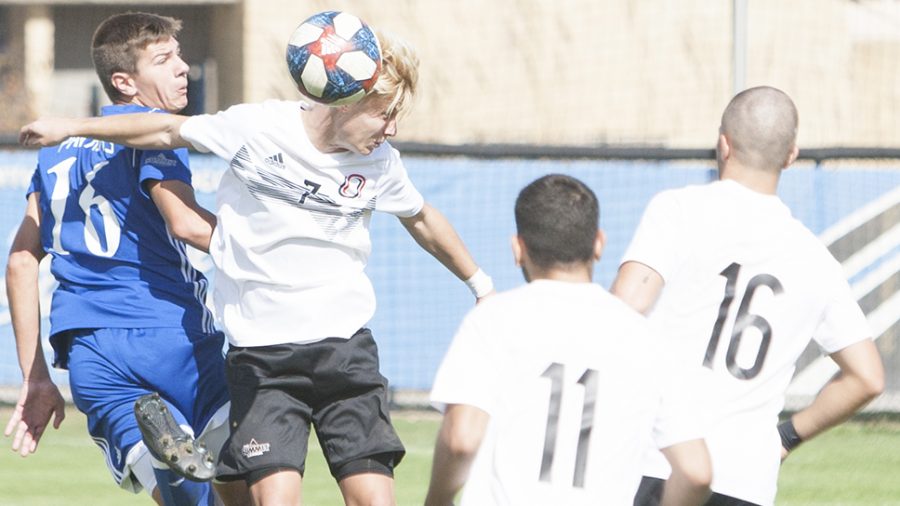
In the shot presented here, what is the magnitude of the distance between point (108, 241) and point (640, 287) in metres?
1.90

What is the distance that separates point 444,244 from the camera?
5.26 m

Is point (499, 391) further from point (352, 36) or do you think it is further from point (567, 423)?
point (352, 36)

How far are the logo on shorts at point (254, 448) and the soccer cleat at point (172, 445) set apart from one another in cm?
11

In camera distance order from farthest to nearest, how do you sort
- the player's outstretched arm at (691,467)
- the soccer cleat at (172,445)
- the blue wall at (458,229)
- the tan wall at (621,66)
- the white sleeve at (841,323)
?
the tan wall at (621,66) < the blue wall at (458,229) < the soccer cleat at (172,445) < the white sleeve at (841,323) < the player's outstretched arm at (691,467)

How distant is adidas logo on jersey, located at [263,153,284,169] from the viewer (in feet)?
15.6

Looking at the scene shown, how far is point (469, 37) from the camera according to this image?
18.2 m

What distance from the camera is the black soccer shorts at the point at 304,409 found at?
4770mm

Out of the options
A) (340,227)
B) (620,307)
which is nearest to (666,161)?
(340,227)

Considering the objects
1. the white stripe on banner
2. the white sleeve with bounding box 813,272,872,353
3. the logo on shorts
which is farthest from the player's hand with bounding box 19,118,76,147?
the white stripe on banner

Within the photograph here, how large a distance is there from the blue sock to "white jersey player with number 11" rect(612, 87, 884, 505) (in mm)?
1597

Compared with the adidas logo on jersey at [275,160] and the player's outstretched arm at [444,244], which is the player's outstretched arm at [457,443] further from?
the player's outstretched arm at [444,244]

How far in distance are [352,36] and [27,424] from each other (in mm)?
1855

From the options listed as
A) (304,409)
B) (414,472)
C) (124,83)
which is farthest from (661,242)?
(414,472)

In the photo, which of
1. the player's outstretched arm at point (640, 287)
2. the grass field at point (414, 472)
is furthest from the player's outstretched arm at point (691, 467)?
the grass field at point (414, 472)
